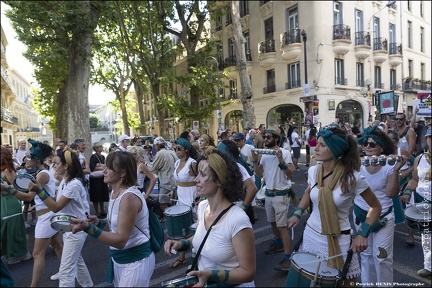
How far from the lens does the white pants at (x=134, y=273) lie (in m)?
2.49

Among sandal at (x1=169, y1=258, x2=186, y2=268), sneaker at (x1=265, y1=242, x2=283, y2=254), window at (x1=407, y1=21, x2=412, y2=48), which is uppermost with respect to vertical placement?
window at (x1=407, y1=21, x2=412, y2=48)

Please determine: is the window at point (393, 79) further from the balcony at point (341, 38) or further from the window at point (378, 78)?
the balcony at point (341, 38)

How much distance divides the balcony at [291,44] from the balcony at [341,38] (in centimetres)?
214

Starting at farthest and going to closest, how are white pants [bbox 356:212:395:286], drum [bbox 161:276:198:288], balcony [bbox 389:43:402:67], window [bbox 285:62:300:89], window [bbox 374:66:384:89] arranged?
balcony [bbox 389:43:402:67]
window [bbox 374:66:384:89]
window [bbox 285:62:300:89]
white pants [bbox 356:212:395:286]
drum [bbox 161:276:198:288]

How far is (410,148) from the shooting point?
6891mm

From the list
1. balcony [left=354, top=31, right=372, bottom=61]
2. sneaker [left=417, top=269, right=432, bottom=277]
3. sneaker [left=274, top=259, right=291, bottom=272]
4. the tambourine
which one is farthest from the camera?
balcony [left=354, top=31, right=372, bottom=61]

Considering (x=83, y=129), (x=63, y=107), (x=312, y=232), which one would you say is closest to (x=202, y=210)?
(x=312, y=232)

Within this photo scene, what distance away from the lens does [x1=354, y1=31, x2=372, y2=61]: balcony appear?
21078 millimetres

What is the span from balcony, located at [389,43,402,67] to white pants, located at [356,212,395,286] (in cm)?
2622

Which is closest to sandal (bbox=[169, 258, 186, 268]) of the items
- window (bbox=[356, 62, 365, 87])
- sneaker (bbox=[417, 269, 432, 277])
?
sneaker (bbox=[417, 269, 432, 277])

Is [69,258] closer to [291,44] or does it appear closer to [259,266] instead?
[259,266]

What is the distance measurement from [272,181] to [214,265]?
2.64 m

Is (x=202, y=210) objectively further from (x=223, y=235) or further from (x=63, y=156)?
(x=63, y=156)

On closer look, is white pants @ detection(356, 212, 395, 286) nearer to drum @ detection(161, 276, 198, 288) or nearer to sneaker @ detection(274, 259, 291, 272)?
sneaker @ detection(274, 259, 291, 272)
